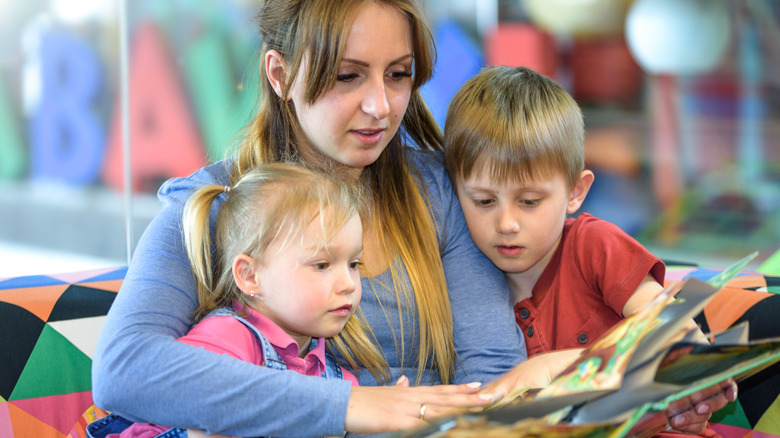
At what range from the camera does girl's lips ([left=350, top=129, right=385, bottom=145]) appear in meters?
1.25

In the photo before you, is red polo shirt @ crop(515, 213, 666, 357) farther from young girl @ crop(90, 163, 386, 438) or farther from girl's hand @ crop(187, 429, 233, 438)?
girl's hand @ crop(187, 429, 233, 438)

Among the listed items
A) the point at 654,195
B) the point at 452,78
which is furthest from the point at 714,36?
the point at 452,78

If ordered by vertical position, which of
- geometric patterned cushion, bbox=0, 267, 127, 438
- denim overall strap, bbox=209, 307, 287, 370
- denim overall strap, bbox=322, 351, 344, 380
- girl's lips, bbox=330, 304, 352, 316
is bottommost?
geometric patterned cushion, bbox=0, 267, 127, 438

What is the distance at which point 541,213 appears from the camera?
4.34ft

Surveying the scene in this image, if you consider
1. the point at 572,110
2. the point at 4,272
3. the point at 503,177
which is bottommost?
the point at 4,272

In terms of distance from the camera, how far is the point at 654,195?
136 inches

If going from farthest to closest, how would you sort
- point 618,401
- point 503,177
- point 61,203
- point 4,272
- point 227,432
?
point 61,203 < point 4,272 < point 503,177 < point 227,432 < point 618,401

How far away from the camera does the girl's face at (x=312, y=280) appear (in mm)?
1104

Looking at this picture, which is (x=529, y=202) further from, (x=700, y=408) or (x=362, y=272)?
(x=700, y=408)

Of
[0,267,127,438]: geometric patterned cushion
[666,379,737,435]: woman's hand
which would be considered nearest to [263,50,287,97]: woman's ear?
[0,267,127,438]: geometric patterned cushion

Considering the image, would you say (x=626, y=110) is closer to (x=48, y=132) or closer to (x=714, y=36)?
(x=714, y=36)

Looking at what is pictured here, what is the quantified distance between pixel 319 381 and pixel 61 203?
2.92m

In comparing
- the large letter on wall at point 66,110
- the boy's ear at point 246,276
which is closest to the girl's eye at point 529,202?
the boy's ear at point 246,276

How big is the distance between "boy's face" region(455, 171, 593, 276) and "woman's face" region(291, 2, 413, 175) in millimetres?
190
